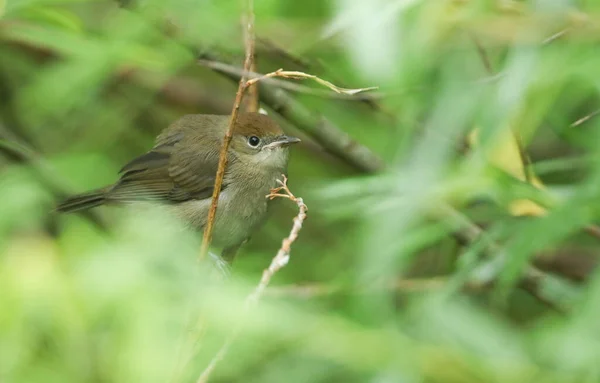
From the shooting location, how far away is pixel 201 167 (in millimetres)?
4754

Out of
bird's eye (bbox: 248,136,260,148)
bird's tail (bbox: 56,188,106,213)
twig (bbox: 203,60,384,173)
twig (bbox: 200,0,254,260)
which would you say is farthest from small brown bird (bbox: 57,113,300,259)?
twig (bbox: 200,0,254,260)

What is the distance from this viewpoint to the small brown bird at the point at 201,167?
15.0ft

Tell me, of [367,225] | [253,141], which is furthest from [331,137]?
[253,141]

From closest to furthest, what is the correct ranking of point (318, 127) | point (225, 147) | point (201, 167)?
1. point (225, 147)
2. point (318, 127)
3. point (201, 167)

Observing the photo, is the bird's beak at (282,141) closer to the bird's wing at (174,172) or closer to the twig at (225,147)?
the bird's wing at (174,172)

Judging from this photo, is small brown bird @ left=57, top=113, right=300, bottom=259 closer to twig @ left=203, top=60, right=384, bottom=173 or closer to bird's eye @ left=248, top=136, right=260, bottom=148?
bird's eye @ left=248, top=136, right=260, bottom=148

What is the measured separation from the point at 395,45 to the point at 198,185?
2.32 meters

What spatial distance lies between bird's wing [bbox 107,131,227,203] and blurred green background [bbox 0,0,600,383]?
1.17 ft

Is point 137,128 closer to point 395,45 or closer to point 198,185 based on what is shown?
point 198,185

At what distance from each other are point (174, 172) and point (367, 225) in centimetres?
160

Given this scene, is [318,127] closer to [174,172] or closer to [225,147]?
[174,172]

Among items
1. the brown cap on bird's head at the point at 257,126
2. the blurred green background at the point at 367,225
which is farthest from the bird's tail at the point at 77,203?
the brown cap on bird's head at the point at 257,126

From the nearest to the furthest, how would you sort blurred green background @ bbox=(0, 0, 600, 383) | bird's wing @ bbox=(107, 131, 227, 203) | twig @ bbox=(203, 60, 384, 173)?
blurred green background @ bbox=(0, 0, 600, 383) < twig @ bbox=(203, 60, 384, 173) < bird's wing @ bbox=(107, 131, 227, 203)

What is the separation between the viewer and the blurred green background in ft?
8.83
